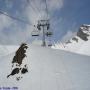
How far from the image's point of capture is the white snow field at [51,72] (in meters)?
15.1

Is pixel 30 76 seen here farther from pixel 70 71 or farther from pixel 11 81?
pixel 70 71

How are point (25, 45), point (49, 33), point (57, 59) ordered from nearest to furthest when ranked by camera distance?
point (57, 59) < point (25, 45) < point (49, 33)

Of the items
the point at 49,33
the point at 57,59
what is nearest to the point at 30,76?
the point at 57,59

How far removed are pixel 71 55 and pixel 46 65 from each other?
11.9ft

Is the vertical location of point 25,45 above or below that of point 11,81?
above

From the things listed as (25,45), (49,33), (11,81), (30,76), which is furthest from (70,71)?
(49,33)

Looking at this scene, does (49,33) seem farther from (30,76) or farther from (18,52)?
(30,76)

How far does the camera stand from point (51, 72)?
1672cm

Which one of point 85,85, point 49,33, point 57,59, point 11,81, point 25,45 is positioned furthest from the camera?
point 49,33

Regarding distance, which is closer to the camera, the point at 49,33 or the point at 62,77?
the point at 62,77

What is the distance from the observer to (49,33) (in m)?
36.9

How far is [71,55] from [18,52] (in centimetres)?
534

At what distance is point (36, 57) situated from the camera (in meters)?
19.9

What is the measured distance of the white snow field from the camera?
594 inches
